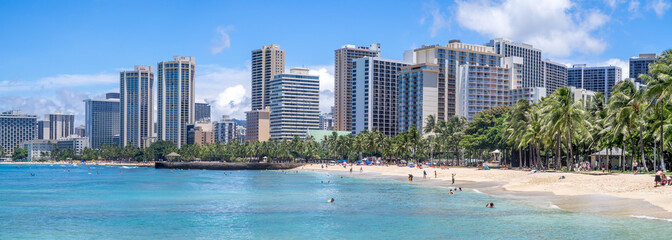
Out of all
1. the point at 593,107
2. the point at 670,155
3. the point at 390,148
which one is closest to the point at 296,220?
the point at 670,155

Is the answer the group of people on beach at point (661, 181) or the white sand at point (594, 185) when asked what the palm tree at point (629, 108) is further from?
the group of people on beach at point (661, 181)

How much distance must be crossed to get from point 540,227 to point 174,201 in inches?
1555

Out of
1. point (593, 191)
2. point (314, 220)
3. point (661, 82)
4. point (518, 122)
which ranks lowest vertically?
point (314, 220)

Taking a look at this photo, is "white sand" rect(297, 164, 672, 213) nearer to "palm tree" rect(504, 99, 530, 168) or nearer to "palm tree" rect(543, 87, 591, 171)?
"palm tree" rect(543, 87, 591, 171)

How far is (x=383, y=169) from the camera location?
14012cm

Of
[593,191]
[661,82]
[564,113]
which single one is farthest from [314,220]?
[564,113]

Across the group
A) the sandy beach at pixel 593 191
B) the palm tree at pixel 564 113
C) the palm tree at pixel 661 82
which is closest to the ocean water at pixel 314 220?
the sandy beach at pixel 593 191

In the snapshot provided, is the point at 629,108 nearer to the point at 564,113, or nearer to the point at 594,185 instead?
the point at 564,113

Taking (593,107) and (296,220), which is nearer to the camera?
(296,220)

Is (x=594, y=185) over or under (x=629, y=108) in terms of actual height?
under

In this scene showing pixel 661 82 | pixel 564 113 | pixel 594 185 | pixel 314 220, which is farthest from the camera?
pixel 564 113

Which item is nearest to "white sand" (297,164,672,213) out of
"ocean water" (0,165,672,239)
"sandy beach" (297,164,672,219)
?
"sandy beach" (297,164,672,219)

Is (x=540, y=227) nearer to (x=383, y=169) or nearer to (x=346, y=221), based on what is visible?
(x=346, y=221)

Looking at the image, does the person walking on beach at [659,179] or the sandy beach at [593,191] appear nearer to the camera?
the sandy beach at [593,191]
